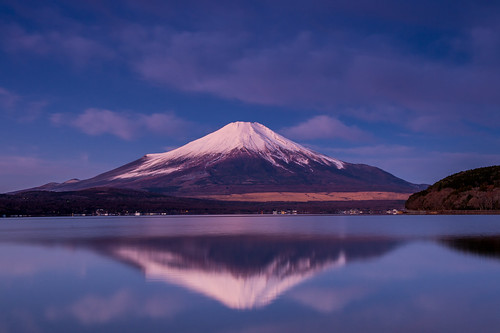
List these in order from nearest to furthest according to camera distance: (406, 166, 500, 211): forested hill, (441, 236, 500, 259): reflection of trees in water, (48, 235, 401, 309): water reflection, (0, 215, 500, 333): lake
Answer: (0, 215, 500, 333): lake
(48, 235, 401, 309): water reflection
(441, 236, 500, 259): reflection of trees in water
(406, 166, 500, 211): forested hill

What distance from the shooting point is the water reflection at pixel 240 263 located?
13.8 m

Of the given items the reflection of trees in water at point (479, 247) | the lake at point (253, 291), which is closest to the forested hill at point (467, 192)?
the reflection of trees in water at point (479, 247)

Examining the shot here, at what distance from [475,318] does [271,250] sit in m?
14.4

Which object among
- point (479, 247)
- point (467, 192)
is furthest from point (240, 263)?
point (467, 192)

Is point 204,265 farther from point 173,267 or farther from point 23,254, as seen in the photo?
point 23,254

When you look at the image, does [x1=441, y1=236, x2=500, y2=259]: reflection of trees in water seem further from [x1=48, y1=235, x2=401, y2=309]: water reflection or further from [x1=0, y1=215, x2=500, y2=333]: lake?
[x1=48, y1=235, x2=401, y2=309]: water reflection

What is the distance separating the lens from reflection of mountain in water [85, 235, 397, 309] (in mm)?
13797

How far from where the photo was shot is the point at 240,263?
63.8ft

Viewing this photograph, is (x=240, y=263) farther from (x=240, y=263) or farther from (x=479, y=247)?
(x=479, y=247)

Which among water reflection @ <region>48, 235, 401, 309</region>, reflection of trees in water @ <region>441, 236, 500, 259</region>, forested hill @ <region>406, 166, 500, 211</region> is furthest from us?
forested hill @ <region>406, 166, 500, 211</region>

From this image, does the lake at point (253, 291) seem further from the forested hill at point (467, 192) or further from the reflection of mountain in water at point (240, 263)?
the forested hill at point (467, 192)

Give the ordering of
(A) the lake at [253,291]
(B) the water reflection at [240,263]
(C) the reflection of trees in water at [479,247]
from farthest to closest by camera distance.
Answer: (C) the reflection of trees in water at [479,247]
(B) the water reflection at [240,263]
(A) the lake at [253,291]

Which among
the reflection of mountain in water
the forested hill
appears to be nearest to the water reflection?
the reflection of mountain in water

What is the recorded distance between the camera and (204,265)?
62.2ft
